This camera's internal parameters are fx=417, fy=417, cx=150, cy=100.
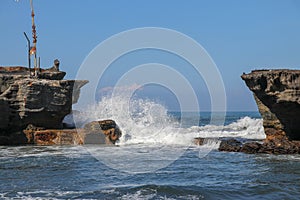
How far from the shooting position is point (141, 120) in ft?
99.1

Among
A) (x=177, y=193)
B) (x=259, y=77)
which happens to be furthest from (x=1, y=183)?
(x=259, y=77)

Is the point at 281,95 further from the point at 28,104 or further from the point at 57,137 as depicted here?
the point at 28,104

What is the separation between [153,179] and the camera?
41.0 ft

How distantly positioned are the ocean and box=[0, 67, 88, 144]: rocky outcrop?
1.86m

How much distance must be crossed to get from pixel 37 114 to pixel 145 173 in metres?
12.7

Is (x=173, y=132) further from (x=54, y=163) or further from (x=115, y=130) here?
(x=54, y=163)

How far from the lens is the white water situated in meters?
26.2

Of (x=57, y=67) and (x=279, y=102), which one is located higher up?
(x=57, y=67)

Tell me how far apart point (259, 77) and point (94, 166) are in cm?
854

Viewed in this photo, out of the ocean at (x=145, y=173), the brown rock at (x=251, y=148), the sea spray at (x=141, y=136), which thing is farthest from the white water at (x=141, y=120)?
the brown rock at (x=251, y=148)

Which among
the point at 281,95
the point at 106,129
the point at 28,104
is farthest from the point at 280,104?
the point at 28,104

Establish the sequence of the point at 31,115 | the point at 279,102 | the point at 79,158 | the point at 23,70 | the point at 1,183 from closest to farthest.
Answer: the point at 1,183 < the point at 79,158 < the point at 279,102 < the point at 31,115 < the point at 23,70

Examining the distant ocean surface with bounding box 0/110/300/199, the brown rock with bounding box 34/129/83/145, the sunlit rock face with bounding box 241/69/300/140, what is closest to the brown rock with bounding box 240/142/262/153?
the distant ocean surface with bounding box 0/110/300/199

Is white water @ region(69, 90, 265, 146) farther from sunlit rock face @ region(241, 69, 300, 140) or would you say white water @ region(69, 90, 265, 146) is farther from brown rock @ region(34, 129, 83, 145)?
sunlit rock face @ region(241, 69, 300, 140)
